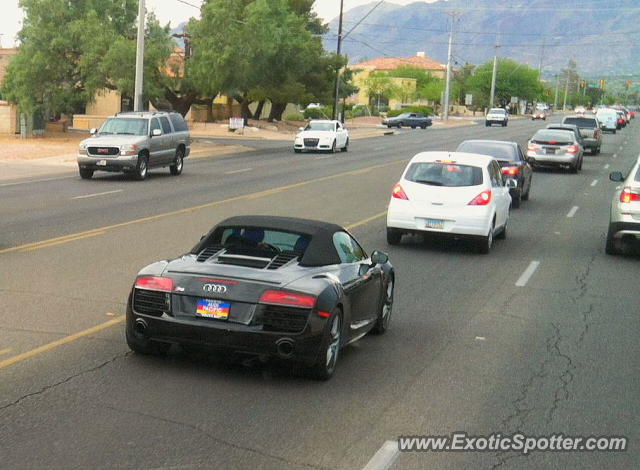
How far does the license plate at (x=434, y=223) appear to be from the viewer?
657 inches

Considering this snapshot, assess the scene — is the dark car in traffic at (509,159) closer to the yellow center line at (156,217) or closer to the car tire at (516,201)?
the car tire at (516,201)

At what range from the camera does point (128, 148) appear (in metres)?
29.3

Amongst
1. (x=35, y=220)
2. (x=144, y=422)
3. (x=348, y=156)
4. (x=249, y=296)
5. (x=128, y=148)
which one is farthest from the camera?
(x=348, y=156)

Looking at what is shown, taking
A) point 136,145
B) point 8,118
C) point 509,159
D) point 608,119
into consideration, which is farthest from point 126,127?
point 608,119

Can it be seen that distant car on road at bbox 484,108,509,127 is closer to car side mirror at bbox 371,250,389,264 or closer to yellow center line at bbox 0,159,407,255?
yellow center line at bbox 0,159,407,255

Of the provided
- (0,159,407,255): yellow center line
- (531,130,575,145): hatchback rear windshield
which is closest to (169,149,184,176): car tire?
(0,159,407,255): yellow center line

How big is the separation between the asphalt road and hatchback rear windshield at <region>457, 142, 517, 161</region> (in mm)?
6274

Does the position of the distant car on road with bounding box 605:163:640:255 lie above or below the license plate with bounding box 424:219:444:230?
above

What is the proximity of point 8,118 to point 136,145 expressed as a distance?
2397 centimetres

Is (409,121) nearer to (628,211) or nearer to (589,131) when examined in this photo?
(589,131)

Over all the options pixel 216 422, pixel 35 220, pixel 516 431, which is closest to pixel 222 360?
pixel 216 422

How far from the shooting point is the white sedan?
46.9 meters

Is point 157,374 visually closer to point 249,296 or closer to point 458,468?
point 249,296

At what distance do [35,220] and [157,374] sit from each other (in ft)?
37.1
